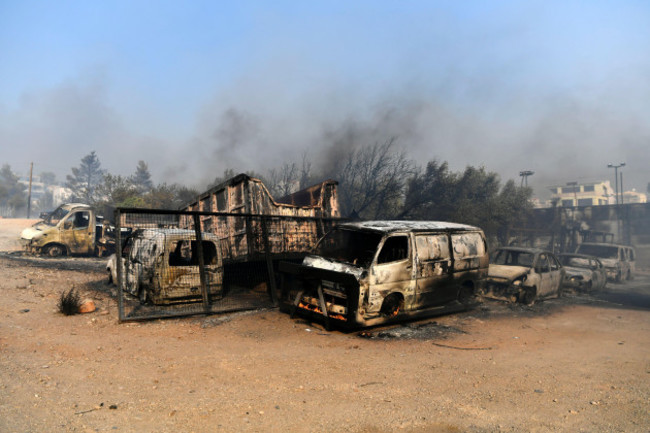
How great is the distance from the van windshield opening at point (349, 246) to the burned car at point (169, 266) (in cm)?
210

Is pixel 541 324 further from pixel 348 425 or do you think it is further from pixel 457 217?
pixel 457 217

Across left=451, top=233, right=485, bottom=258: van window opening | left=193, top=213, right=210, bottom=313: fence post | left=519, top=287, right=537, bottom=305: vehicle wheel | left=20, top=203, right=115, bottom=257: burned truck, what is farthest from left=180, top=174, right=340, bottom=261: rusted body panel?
left=20, top=203, right=115, bottom=257: burned truck

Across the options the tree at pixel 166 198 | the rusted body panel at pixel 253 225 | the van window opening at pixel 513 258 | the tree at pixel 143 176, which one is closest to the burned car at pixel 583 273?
the van window opening at pixel 513 258

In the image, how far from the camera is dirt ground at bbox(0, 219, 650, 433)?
10.7 ft

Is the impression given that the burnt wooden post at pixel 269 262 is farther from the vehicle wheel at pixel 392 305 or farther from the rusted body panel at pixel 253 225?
the vehicle wheel at pixel 392 305

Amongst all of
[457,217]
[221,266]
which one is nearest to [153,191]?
[457,217]

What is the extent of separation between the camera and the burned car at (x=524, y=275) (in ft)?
30.8

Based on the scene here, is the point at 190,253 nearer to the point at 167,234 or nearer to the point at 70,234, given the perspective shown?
the point at 167,234

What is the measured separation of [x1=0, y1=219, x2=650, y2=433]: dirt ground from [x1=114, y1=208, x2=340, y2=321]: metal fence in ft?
1.90

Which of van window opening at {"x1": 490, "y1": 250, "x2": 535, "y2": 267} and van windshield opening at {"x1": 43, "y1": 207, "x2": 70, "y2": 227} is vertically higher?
van windshield opening at {"x1": 43, "y1": 207, "x2": 70, "y2": 227}

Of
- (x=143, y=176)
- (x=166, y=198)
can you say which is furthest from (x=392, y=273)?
(x=143, y=176)

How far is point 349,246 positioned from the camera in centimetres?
724

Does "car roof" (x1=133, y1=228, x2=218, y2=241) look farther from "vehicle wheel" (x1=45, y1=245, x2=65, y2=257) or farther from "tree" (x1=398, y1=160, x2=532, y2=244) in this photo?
"tree" (x1=398, y1=160, x2=532, y2=244)

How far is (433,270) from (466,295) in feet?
4.67
